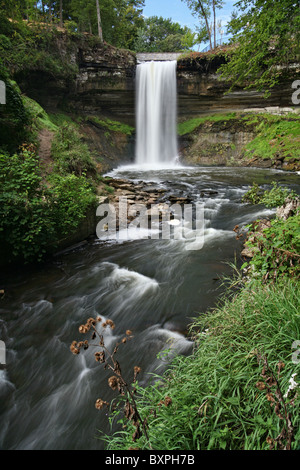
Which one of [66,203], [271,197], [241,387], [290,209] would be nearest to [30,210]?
[66,203]

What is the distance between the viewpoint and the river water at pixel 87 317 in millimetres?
2822

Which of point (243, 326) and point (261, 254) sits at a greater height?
point (261, 254)

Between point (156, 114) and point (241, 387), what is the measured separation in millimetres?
22152

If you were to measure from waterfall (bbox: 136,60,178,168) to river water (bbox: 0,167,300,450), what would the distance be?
47.8 feet

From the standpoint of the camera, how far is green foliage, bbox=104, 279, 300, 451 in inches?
66.3

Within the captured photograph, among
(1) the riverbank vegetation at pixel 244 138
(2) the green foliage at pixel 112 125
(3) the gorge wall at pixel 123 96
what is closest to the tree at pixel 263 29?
(1) the riverbank vegetation at pixel 244 138

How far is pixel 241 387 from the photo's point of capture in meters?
2.06

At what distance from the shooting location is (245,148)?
18922mm

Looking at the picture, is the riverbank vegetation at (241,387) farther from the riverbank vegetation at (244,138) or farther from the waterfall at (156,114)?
the waterfall at (156,114)

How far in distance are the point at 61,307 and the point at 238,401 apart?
3.50 m

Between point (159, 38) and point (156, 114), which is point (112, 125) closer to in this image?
point (156, 114)

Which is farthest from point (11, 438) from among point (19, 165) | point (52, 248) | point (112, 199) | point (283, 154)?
point (283, 154)

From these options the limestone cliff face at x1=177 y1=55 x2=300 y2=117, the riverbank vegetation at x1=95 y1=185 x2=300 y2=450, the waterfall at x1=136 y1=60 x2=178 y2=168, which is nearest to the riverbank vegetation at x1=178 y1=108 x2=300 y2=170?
the limestone cliff face at x1=177 y1=55 x2=300 y2=117

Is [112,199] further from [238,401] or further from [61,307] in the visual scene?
[238,401]
